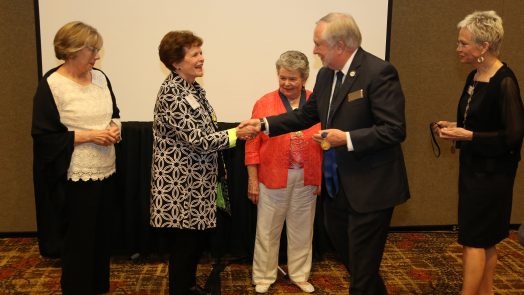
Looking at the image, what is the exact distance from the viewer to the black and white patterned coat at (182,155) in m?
2.86

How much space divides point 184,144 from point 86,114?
579mm

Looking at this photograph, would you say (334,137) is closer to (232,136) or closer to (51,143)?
(232,136)

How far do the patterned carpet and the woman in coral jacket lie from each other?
0.69 feet

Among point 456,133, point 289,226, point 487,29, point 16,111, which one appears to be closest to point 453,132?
point 456,133

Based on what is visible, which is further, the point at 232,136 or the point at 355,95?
the point at 232,136

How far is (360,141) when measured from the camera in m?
2.38

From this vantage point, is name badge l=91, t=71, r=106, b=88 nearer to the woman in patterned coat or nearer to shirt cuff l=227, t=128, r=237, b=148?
the woman in patterned coat

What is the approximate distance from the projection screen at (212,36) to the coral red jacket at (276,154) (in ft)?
2.59

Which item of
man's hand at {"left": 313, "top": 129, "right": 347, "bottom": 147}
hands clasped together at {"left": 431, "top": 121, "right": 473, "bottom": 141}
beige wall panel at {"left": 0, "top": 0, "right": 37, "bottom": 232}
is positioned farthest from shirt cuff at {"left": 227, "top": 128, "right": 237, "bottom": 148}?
beige wall panel at {"left": 0, "top": 0, "right": 37, "bottom": 232}

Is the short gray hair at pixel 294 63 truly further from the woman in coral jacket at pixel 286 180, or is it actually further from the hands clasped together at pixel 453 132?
the hands clasped together at pixel 453 132

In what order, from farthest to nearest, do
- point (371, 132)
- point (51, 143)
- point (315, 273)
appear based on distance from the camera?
1. point (315, 273)
2. point (51, 143)
3. point (371, 132)

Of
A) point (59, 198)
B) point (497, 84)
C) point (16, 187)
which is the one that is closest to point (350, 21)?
point (497, 84)

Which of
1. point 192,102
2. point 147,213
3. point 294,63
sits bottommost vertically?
point 147,213

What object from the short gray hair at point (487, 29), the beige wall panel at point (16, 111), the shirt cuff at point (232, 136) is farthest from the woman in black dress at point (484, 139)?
the beige wall panel at point (16, 111)
